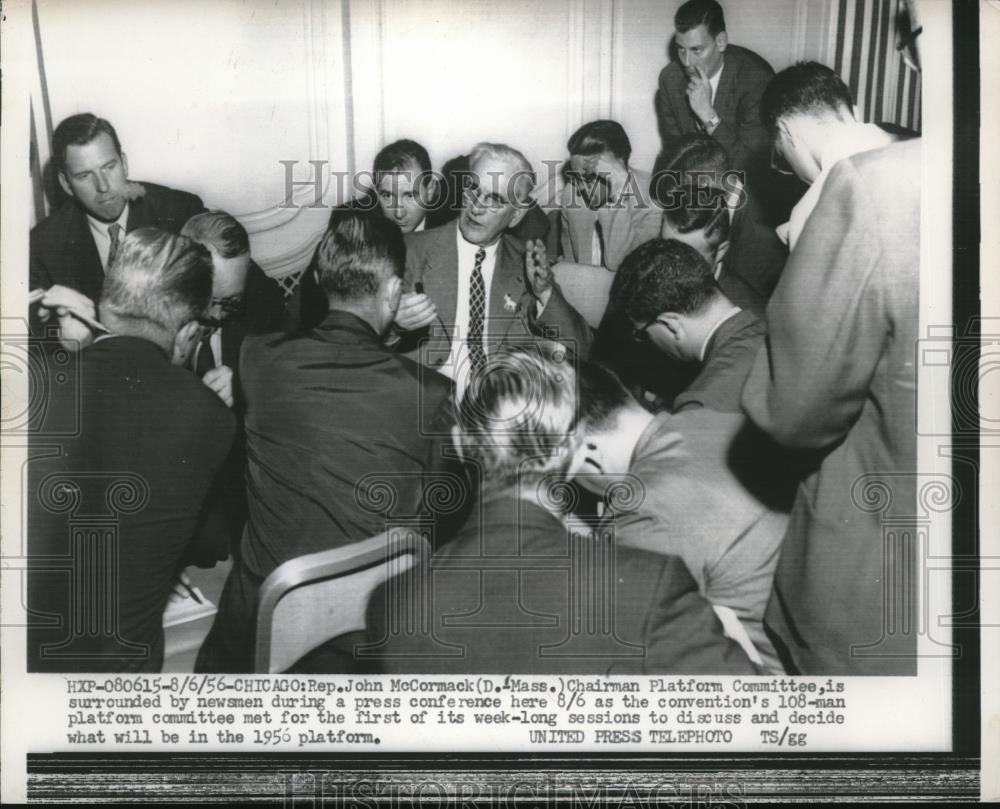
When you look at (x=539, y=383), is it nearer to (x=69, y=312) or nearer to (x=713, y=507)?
(x=713, y=507)

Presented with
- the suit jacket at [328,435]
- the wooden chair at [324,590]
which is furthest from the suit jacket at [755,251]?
the wooden chair at [324,590]

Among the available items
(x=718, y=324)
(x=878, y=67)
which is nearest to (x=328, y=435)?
(x=718, y=324)

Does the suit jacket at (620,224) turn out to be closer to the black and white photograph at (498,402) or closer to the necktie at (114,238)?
the black and white photograph at (498,402)

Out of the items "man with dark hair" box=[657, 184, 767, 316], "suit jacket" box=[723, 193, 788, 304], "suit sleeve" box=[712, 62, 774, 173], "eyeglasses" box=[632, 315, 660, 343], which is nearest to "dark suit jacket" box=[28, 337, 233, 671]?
"eyeglasses" box=[632, 315, 660, 343]

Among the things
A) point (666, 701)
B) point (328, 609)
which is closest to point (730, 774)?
point (666, 701)

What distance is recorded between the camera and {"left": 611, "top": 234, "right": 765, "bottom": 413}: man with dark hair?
2.71 meters

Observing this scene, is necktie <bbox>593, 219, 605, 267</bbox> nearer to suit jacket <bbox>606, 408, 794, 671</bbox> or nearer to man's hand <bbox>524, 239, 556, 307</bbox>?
man's hand <bbox>524, 239, 556, 307</bbox>

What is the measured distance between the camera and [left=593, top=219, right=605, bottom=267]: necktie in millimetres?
2730

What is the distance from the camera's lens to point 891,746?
2.71 m

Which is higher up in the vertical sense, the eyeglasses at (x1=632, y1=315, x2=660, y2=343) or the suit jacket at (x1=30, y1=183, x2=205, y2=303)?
the suit jacket at (x1=30, y1=183, x2=205, y2=303)

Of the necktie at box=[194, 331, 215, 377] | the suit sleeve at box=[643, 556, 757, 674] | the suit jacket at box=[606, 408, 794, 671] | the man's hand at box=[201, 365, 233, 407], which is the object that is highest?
the necktie at box=[194, 331, 215, 377]

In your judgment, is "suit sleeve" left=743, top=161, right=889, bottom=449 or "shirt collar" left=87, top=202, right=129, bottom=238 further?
"shirt collar" left=87, top=202, right=129, bottom=238

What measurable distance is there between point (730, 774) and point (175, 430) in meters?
2.21

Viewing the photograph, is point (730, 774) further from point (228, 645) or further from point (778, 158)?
point (778, 158)
